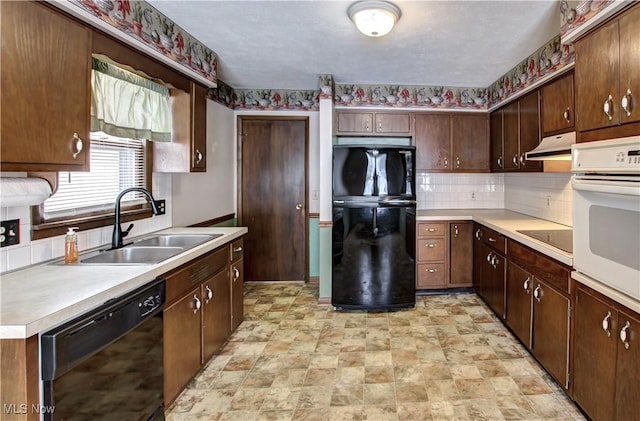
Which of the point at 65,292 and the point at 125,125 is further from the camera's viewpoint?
the point at 125,125

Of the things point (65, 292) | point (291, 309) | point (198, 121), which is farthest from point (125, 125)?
point (291, 309)

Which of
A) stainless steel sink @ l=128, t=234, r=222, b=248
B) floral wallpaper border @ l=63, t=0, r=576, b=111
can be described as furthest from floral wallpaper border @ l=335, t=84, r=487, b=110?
stainless steel sink @ l=128, t=234, r=222, b=248

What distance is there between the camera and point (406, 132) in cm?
406

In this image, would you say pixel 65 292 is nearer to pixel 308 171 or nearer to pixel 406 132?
pixel 308 171

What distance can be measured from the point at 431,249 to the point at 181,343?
109 inches

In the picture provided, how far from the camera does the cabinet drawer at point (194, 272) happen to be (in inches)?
74.7

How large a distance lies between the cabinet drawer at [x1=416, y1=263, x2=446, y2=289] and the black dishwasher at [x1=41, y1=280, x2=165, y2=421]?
112 inches

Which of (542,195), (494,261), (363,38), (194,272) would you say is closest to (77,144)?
(194,272)

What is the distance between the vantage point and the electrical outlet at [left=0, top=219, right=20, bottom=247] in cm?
155

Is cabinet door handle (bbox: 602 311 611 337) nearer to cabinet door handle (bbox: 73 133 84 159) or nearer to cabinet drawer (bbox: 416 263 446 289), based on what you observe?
cabinet drawer (bbox: 416 263 446 289)

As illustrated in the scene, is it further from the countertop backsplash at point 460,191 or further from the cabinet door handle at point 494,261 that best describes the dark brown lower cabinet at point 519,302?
the countertop backsplash at point 460,191

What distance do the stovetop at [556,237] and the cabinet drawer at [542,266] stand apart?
0.10 meters

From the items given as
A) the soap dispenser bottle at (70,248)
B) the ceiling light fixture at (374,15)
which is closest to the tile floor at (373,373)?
the soap dispenser bottle at (70,248)

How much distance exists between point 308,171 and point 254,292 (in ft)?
5.27
